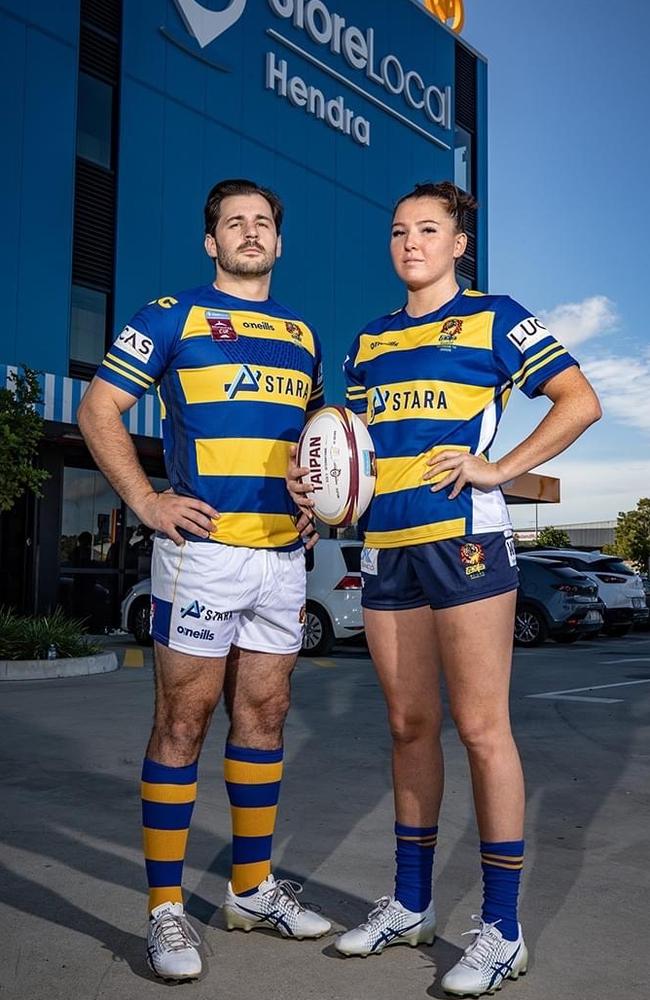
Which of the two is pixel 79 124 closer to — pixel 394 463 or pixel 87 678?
pixel 87 678

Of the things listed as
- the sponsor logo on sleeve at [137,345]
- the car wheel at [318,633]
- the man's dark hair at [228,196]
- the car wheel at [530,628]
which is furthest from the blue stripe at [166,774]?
the car wheel at [530,628]

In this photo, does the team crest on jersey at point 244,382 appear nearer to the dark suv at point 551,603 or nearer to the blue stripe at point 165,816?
the blue stripe at point 165,816

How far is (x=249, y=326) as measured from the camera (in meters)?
3.30

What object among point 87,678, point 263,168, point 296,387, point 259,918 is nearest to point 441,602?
point 296,387

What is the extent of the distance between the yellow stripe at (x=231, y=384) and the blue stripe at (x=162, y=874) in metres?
1.45

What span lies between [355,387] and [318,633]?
33.5ft

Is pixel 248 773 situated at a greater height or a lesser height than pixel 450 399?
lesser

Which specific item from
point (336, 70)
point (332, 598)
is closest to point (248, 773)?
point (332, 598)

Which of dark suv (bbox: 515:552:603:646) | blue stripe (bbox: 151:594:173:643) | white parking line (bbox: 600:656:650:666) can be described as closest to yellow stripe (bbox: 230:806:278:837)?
blue stripe (bbox: 151:594:173:643)

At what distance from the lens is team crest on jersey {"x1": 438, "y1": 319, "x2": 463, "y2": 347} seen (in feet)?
10.0

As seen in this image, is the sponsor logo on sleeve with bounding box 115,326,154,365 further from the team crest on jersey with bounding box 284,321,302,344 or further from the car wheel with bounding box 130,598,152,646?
the car wheel with bounding box 130,598,152,646

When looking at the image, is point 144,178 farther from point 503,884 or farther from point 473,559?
point 503,884

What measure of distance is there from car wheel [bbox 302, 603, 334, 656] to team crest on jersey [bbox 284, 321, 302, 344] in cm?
1011

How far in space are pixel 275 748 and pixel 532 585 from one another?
12961 mm
